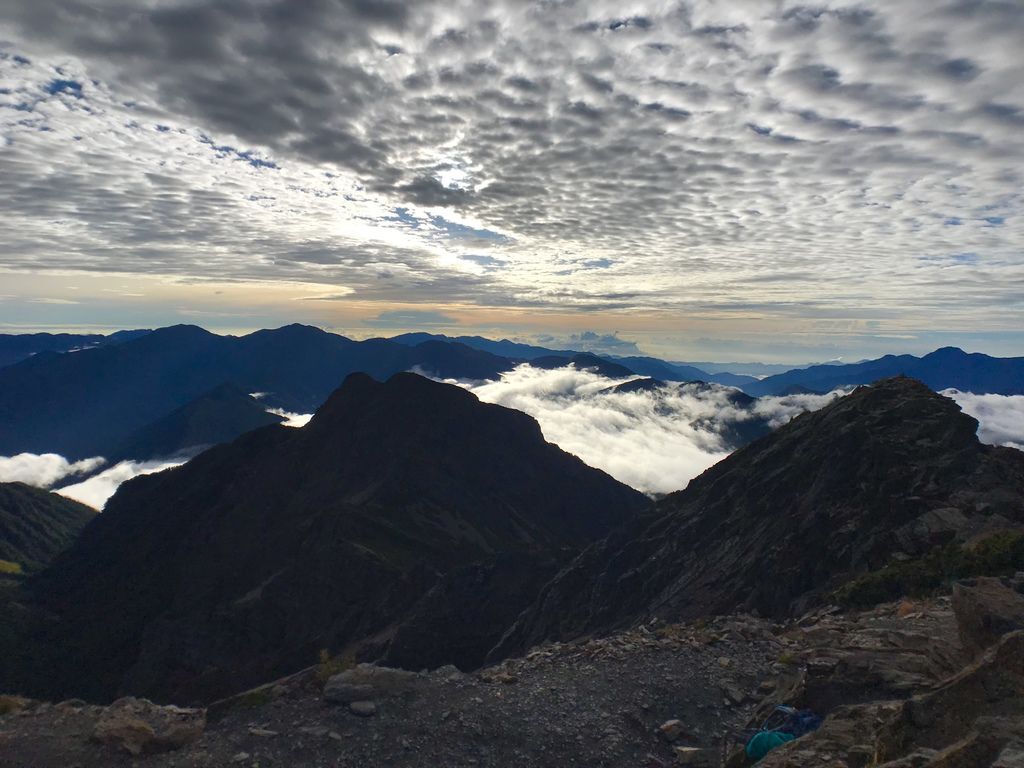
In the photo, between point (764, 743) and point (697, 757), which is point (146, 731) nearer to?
point (697, 757)

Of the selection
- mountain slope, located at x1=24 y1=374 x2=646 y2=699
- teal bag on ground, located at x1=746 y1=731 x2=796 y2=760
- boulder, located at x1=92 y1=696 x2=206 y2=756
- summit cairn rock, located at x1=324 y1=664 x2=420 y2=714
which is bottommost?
mountain slope, located at x1=24 y1=374 x2=646 y2=699

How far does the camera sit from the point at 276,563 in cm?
15038

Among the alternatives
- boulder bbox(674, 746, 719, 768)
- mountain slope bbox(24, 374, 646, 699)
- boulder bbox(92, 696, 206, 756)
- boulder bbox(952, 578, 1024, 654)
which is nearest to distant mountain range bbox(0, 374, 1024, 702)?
mountain slope bbox(24, 374, 646, 699)

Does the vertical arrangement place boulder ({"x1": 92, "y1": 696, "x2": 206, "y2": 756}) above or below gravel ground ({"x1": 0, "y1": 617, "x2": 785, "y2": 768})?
above

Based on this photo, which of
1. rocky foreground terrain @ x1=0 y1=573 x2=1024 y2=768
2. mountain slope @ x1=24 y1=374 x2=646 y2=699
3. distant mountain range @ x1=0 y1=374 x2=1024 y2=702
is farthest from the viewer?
mountain slope @ x1=24 y1=374 x2=646 y2=699

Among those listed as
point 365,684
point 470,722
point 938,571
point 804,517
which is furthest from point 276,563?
point 938,571

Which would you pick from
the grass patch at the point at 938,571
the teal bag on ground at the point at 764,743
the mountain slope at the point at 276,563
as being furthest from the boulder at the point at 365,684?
the mountain slope at the point at 276,563

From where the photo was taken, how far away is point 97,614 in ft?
511

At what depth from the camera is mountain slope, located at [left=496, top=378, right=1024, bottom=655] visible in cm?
4822

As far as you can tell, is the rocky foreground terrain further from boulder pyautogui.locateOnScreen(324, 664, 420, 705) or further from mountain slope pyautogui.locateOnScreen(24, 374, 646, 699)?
mountain slope pyautogui.locateOnScreen(24, 374, 646, 699)

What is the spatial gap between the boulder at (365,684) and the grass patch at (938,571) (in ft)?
87.2

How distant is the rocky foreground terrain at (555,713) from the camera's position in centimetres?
1664

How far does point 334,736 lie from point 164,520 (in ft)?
682

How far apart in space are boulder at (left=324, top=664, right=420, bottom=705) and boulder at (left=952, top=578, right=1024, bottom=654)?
1758 cm
